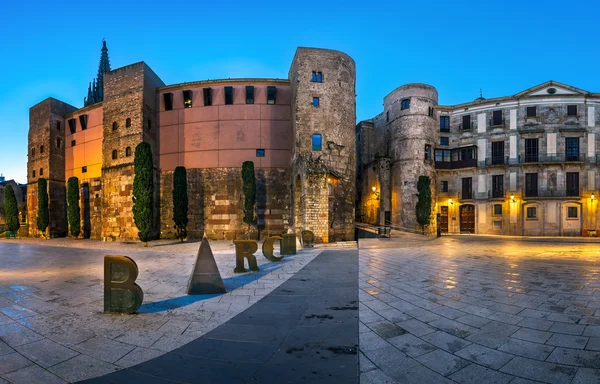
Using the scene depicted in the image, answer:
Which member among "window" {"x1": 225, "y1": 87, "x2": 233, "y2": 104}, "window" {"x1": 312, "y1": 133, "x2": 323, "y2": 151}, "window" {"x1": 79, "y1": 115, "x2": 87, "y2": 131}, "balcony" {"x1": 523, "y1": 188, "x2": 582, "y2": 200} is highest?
"window" {"x1": 225, "y1": 87, "x2": 233, "y2": 104}

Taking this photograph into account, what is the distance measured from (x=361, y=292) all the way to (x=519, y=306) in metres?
2.82

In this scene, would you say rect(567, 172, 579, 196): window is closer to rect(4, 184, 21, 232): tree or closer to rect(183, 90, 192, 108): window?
rect(183, 90, 192, 108): window

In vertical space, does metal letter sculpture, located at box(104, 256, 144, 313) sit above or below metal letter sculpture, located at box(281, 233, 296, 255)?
above

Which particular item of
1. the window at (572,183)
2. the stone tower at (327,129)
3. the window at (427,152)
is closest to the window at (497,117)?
the window at (427,152)

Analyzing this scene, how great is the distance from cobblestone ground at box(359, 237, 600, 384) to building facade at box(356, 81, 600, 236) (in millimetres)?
19585

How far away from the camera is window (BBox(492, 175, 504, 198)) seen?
84.5 ft

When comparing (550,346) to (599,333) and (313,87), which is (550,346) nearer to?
(599,333)

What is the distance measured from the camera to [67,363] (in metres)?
3.17

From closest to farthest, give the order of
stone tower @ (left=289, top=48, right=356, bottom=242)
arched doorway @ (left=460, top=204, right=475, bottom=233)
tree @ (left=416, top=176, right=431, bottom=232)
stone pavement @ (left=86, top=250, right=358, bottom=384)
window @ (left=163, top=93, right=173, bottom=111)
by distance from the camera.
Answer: stone pavement @ (left=86, top=250, right=358, bottom=384), stone tower @ (left=289, top=48, right=356, bottom=242), window @ (left=163, top=93, right=173, bottom=111), tree @ (left=416, top=176, right=431, bottom=232), arched doorway @ (left=460, top=204, right=475, bottom=233)

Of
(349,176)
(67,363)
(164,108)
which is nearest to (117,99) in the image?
(164,108)

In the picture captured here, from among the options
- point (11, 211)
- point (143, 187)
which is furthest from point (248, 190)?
point (11, 211)

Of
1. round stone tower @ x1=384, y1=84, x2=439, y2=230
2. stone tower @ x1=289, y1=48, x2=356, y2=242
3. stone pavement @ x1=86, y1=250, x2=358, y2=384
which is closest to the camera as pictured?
stone pavement @ x1=86, y1=250, x2=358, y2=384

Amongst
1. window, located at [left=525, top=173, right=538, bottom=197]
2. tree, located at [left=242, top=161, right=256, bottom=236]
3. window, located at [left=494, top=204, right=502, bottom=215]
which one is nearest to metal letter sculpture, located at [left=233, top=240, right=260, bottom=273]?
tree, located at [left=242, top=161, right=256, bottom=236]

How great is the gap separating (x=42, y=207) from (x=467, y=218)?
40347 millimetres
